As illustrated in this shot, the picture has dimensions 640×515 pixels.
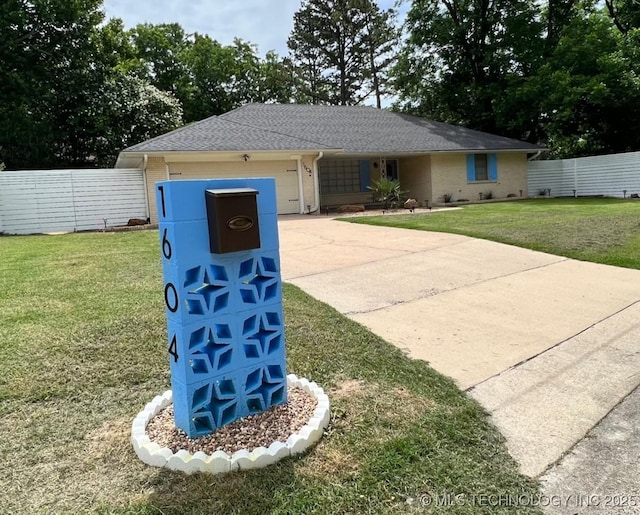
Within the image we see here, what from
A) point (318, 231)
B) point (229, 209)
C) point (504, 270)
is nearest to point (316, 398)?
point (229, 209)

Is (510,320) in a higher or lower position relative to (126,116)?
lower

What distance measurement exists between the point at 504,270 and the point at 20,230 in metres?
13.5

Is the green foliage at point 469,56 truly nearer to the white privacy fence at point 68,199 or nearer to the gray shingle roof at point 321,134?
the gray shingle roof at point 321,134

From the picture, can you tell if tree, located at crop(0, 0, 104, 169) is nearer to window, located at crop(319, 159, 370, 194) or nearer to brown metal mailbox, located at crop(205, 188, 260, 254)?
window, located at crop(319, 159, 370, 194)

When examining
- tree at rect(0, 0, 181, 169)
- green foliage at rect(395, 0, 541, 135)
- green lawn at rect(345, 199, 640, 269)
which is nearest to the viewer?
green lawn at rect(345, 199, 640, 269)

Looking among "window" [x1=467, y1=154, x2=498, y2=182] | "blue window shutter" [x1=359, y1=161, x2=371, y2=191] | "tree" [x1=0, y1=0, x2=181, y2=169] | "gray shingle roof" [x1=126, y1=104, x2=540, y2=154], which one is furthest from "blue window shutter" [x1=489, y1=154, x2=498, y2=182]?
"tree" [x1=0, y1=0, x2=181, y2=169]

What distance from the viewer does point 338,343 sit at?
12.6ft

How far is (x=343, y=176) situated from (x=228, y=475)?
732 inches

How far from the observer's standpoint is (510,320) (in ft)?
14.6

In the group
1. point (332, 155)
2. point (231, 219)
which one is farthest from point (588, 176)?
point (231, 219)

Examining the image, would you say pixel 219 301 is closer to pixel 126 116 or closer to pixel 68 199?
pixel 68 199

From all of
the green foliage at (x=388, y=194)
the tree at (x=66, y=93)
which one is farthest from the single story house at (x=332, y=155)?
the tree at (x=66, y=93)

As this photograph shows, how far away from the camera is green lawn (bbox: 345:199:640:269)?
24.0 ft

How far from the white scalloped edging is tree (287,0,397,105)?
35571mm
